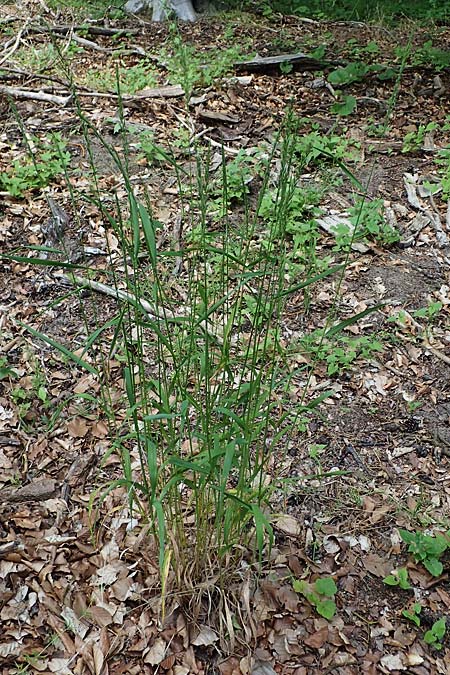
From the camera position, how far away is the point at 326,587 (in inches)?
83.6

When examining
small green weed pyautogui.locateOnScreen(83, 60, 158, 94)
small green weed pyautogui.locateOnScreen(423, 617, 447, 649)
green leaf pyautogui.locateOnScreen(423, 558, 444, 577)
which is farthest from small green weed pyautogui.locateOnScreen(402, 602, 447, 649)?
small green weed pyautogui.locateOnScreen(83, 60, 158, 94)

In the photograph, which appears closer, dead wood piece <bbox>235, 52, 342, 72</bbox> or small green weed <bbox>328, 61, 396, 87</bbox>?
small green weed <bbox>328, 61, 396, 87</bbox>

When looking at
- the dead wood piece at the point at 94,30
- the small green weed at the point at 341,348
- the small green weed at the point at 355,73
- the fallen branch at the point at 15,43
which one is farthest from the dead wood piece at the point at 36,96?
the small green weed at the point at 341,348

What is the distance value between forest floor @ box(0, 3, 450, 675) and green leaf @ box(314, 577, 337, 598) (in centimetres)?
7

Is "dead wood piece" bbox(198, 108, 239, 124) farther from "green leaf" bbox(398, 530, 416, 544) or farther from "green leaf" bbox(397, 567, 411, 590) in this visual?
"green leaf" bbox(397, 567, 411, 590)

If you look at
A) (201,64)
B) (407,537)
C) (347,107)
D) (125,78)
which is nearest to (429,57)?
(347,107)

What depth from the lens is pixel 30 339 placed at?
119 inches

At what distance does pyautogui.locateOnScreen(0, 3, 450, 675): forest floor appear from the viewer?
6.66ft

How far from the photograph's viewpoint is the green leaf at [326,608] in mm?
2074

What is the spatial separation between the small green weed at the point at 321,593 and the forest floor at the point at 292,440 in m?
0.03

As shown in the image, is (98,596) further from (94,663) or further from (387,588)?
(387,588)

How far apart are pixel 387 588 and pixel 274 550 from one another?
400mm

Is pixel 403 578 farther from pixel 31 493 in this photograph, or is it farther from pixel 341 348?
pixel 31 493

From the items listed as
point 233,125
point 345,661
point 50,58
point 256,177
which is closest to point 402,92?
point 233,125
